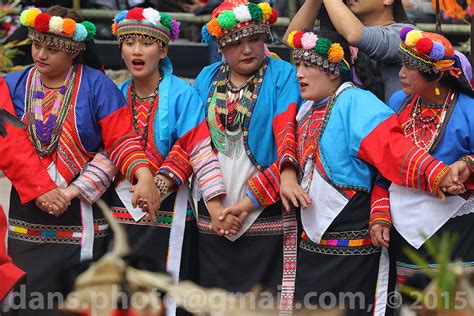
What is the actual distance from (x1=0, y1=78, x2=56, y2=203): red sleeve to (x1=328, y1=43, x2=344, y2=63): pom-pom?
4.60 feet

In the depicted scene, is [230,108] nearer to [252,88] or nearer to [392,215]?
[252,88]

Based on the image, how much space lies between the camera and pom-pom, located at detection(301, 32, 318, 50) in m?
4.14

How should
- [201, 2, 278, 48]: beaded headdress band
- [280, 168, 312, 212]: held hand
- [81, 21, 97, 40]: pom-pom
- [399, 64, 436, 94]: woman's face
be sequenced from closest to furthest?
[399, 64, 436, 94]: woman's face < [280, 168, 312, 212]: held hand < [201, 2, 278, 48]: beaded headdress band < [81, 21, 97, 40]: pom-pom

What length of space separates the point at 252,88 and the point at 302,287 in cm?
97

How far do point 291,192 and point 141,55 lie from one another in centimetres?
100

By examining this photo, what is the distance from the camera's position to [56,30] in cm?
434

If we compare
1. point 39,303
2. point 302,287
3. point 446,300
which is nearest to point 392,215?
point 302,287

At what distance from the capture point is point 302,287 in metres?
4.29

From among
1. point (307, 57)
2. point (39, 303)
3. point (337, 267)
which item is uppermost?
point (307, 57)

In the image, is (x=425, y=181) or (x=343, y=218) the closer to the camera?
(x=425, y=181)

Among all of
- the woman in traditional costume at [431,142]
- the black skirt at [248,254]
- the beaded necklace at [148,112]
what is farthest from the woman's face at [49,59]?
the woman in traditional costume at [431,142]

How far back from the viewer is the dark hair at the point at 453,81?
390 centimetres

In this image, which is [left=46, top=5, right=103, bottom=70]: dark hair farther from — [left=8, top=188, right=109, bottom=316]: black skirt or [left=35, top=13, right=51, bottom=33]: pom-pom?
[left=8, top=188, right=109, bottom=316]: black skirt

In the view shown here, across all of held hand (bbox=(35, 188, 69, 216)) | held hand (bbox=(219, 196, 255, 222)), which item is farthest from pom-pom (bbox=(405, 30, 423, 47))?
held hand (bbox=(35, 188, 69, 216))
